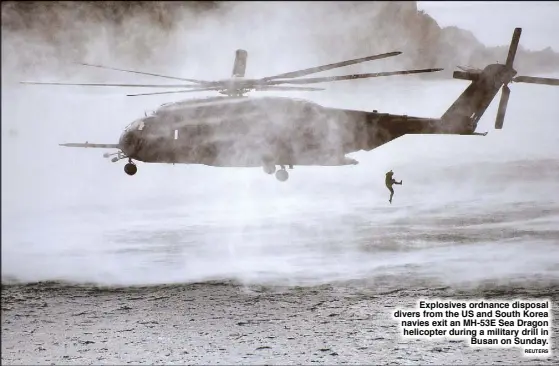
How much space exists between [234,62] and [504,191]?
2821 millimetres

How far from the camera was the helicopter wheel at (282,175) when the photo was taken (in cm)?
553

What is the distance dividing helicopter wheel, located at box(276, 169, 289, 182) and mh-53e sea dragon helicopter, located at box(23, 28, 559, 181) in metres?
0.18

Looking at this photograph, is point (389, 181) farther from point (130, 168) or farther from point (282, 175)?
point (130, 168)

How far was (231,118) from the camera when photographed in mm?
5242

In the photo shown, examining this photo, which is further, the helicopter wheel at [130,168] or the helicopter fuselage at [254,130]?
the helicopter wheel at [130,168]

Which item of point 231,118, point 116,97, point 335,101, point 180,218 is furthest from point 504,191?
point 116,97

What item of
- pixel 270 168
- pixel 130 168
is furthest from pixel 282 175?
pixel 130 168

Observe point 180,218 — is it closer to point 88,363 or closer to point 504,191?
point 88,363

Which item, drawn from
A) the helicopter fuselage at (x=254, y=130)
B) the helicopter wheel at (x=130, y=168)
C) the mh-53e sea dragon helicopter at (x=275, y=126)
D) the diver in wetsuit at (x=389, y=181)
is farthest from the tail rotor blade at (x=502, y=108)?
the helicopter wheel at (x=130, y=168)

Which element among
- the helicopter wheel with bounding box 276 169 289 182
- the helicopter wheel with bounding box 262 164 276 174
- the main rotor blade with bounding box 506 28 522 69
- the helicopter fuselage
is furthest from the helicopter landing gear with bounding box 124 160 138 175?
the main rotor blade with bounding box 506 28 522 69

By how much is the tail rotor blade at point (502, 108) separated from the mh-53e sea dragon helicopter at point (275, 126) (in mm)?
11

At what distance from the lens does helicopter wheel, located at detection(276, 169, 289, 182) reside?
5531mm

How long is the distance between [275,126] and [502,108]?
80.1 inches

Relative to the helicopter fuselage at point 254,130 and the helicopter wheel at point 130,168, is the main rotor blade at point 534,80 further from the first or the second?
the helicopter wheel at point 130,168
